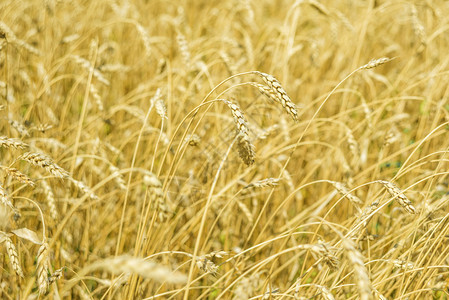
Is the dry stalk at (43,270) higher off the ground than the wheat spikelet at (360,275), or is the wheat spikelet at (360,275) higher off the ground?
the wheat spikelet at (360,275)

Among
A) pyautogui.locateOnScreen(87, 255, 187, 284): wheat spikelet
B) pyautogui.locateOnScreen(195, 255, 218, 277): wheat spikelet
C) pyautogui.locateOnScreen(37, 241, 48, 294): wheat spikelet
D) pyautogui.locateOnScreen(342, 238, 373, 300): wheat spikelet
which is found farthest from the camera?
pyautogui.locateOnScreen(195, 255, 218, 277): wheat spikelet

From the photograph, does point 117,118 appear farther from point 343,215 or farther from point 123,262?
point 123,262

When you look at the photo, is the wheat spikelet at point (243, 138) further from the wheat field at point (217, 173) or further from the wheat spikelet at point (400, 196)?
the wheat spikelet at point (400, 196)

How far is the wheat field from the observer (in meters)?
1.25

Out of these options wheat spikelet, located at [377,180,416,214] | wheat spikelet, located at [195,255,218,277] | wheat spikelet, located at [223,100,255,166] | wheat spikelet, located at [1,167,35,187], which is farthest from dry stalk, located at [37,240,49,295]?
wheat spikelet, located at [377,180,416,214]

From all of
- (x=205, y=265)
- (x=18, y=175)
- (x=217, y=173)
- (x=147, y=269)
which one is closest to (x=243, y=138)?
(x=217, y=173)

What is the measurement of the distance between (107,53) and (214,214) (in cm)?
152

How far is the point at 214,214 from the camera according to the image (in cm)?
196

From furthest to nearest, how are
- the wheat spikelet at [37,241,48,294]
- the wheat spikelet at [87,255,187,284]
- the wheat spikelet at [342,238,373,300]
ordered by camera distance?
1. the wheat spikelet at [37,241,48,294]
2. the wheat spikelet at [342,238,373,300]
3. the wheat spikelet at [87,255,187,284]

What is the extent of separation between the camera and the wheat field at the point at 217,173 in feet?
4.10

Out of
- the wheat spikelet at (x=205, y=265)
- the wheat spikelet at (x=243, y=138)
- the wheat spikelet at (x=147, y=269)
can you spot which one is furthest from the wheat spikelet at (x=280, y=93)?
the wheat spikelet at (x=147, y=269)

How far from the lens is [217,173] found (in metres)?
1.24

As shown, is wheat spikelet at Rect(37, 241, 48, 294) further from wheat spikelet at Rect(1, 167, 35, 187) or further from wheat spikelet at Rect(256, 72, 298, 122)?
wheat spikelet at Rect(256, 72, 298, 122)

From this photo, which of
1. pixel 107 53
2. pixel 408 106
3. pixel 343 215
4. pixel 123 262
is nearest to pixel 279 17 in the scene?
pixel 408 106
